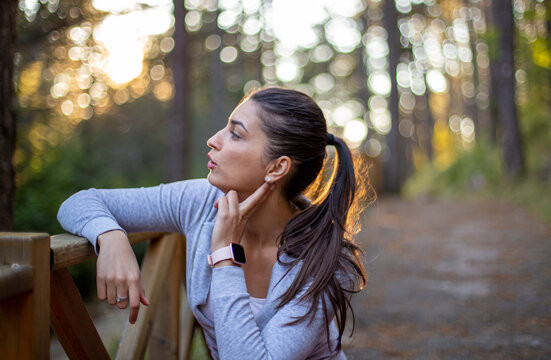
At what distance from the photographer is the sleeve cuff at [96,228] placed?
1.65 m

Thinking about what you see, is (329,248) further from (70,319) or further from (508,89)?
(508,89)

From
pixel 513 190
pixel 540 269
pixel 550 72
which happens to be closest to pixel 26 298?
pixel 540 269

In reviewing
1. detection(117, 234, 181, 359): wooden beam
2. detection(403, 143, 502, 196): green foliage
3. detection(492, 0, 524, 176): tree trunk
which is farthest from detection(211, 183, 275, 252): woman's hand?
detection(403, 143, 502, 196): green foliage

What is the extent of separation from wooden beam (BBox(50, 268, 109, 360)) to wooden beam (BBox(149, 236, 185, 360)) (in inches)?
32.2

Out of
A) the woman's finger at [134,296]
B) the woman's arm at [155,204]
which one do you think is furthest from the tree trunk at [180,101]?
the woman's finger at [134,296]

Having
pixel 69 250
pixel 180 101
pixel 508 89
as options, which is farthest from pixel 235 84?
pixel 69 250

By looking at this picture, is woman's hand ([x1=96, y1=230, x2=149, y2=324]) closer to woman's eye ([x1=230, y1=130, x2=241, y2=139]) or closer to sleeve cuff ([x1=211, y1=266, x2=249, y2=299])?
sleeve cuff ([x1=211, y1=266, x2=249, y2=299])

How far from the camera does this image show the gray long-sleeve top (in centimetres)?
162

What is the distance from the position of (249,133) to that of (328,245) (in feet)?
1.70

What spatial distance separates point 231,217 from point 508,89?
1092 centimetres

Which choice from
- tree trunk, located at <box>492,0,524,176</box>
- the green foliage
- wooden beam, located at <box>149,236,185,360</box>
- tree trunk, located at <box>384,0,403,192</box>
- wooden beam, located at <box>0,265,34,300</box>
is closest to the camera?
wooden beam, located at <box>0,265,34,300</box>

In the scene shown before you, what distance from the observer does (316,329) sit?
5.63 ft

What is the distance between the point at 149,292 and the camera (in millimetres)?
2176

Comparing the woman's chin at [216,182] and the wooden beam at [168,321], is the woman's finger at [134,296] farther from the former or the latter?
the wooden beam at [168,321]
